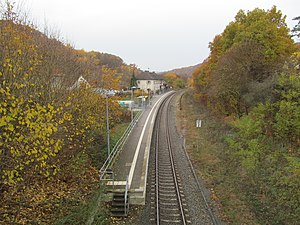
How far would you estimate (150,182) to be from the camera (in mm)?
13758

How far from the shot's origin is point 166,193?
12.4 meters

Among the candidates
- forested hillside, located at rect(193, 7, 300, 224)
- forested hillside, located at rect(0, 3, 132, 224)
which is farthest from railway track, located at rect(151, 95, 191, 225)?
forested hillside, located at rect(193, 7, 300, 224)

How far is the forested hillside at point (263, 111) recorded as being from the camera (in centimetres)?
1170

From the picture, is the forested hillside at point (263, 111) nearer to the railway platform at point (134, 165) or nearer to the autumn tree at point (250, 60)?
the autumn tree at point (250, 60)

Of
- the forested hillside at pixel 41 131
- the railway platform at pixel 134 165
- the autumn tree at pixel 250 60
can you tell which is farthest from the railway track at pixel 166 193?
the autumn tree at pixel 250 60

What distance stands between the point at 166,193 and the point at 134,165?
3409 millimetres

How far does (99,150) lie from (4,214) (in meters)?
9.46

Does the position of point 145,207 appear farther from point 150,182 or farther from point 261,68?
point 261,68

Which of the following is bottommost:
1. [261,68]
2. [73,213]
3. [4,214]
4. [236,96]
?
[73,213]

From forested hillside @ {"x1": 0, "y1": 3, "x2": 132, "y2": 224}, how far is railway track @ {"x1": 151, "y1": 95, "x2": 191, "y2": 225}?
3.07m

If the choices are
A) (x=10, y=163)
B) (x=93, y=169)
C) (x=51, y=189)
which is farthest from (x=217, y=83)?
A: (x=10, y=163)

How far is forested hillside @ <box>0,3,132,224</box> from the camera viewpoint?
6137 mm

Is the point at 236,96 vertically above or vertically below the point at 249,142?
above

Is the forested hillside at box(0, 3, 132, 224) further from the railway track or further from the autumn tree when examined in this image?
Result: the autumn tree
